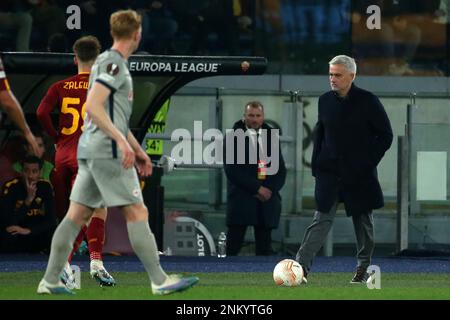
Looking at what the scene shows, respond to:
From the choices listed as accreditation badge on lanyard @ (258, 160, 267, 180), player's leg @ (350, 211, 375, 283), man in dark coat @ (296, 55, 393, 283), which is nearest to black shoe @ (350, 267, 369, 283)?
player's leg @ (350, 211, 375, 283)

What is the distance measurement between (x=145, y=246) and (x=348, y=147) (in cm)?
297

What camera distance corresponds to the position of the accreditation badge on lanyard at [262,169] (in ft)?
56.7

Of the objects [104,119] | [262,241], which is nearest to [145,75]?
[262,241]

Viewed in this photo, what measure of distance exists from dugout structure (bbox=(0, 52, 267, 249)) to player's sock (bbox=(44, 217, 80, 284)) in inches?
215

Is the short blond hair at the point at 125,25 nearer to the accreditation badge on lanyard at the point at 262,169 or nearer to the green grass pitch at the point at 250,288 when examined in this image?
the green grass pitch at the point at 250,288

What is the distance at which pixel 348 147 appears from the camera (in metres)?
12.6

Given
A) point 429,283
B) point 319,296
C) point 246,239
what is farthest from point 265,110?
point 319,296

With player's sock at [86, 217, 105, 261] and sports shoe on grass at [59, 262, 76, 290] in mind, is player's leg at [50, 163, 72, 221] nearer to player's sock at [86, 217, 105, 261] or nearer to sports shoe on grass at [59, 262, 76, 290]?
player's sock at [86, 217, 105, 261]

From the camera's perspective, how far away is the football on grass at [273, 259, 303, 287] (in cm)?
1226

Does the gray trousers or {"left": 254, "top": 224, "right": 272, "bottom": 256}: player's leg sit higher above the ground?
the gray trousers

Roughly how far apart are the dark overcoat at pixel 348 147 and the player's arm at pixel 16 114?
3.10m

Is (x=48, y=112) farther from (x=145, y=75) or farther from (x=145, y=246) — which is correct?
(x=145, y=75)

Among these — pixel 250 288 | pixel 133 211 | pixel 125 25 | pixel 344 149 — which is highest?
pixel 125 25

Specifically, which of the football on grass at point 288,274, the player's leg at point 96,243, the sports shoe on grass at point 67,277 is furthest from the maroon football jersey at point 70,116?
the football on grass at point 288,274
